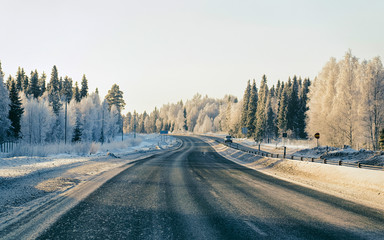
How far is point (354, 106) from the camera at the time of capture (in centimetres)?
3312

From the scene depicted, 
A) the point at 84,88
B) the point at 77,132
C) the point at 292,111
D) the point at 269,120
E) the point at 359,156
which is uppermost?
the point at 84,88

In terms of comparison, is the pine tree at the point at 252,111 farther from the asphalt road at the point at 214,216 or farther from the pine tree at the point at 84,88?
the asphalt road at the point at 214,216

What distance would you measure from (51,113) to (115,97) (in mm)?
39986

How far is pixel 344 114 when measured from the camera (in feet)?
110

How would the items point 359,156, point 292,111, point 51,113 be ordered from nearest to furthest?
point 359,156, point 51,113, point 292,111

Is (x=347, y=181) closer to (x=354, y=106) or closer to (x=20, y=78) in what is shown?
(x=354, y=106)

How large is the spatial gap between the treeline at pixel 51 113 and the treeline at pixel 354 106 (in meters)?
39.0

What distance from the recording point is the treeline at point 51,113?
44938 mm

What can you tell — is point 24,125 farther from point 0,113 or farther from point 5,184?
point 5,184

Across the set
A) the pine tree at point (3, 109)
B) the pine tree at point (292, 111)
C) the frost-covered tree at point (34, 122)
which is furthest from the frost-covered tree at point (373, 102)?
the frost-covered tree at point (34, 122)

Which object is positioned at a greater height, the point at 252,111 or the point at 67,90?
the point at 67,90

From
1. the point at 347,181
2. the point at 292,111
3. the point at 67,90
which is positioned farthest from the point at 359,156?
the point at 67,90

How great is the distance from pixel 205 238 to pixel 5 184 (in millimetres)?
8469

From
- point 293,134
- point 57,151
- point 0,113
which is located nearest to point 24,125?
point 0,113
